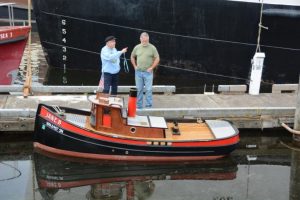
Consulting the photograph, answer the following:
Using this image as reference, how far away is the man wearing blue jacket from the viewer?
9469 millimetres

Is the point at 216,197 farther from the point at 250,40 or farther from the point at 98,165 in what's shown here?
the point at 250,40

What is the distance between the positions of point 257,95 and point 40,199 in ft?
21.0

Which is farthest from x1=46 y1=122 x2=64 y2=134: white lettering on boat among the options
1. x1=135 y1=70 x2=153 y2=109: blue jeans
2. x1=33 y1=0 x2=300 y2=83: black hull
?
x1=33 y1=0 x2=300 y2=83: black hull

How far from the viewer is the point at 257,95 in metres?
11.8

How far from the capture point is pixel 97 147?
8445 mm

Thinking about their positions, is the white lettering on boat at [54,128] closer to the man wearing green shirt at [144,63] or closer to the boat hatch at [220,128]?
the man wearing green shirt at [144,63]

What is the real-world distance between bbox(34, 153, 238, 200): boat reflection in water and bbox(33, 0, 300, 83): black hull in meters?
6.74

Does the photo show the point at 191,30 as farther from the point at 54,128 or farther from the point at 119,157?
the point at 54,128

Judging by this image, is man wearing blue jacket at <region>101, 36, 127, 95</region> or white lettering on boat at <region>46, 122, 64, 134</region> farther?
man wearing blue jacket at <region>101, 36, 127, 95</region>

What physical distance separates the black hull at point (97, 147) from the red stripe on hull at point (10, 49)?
5.88 meters

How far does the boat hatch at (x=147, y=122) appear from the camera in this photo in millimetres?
8539

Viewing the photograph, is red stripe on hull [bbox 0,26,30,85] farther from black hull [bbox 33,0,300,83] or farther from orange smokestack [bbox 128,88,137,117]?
orange smokestack [bbox 128,88,137,117]

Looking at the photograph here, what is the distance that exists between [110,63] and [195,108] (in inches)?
79.8

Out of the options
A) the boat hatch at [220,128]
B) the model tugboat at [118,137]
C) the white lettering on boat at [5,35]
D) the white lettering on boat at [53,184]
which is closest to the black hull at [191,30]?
the white lettering on boat at [5,35]
